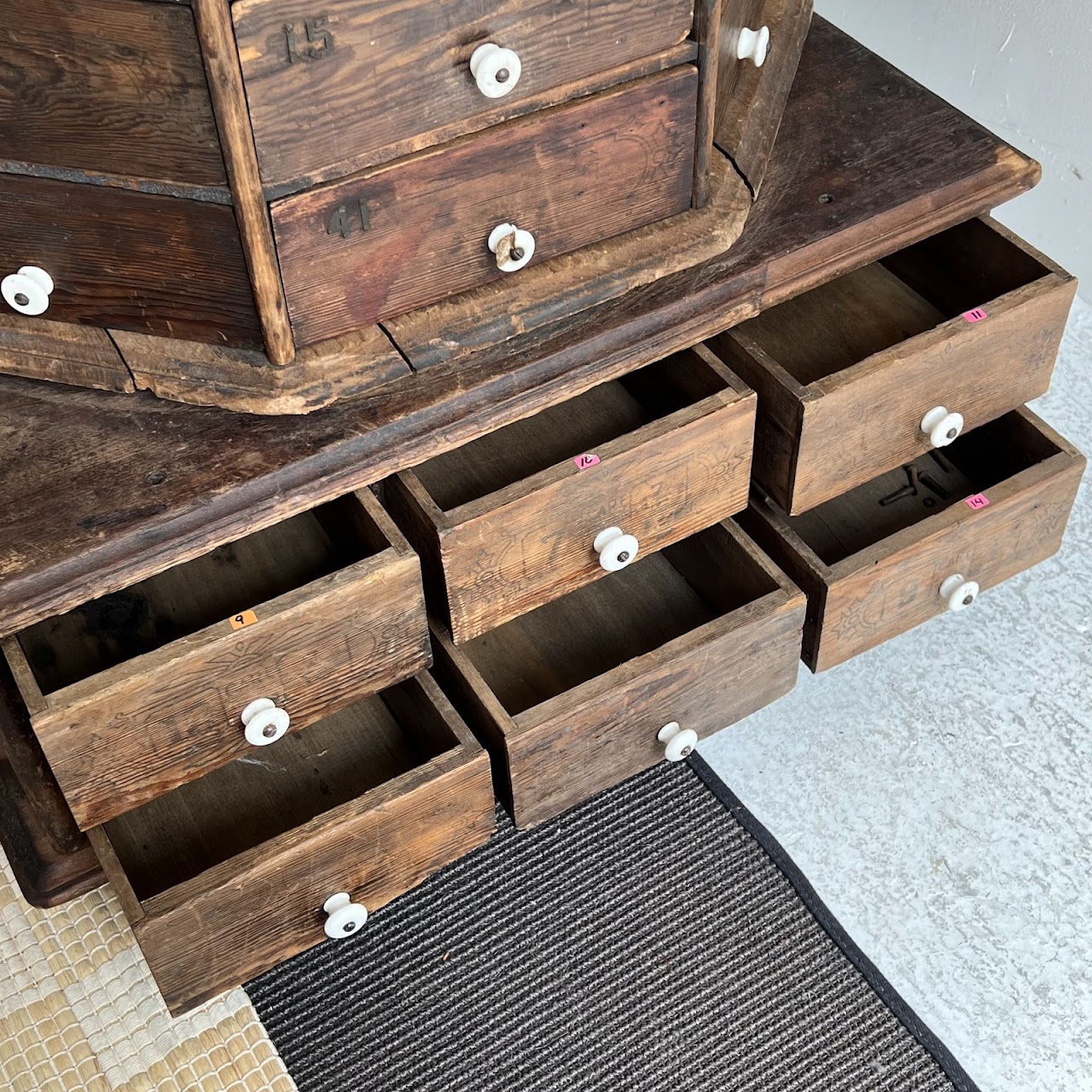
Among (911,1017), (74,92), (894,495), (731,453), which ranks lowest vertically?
(911,1017)

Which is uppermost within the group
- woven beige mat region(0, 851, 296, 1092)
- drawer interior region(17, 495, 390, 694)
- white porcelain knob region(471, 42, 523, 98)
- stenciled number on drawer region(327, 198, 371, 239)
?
white porcelain knob region(471, 42, 523, 98)

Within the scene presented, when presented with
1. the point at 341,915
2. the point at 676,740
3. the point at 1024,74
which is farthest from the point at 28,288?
the point at 1024,74

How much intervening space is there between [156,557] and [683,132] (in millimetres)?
526

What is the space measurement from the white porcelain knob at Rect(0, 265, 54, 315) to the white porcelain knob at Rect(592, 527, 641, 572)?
18.8 inches

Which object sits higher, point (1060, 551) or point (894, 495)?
point (894, 495)

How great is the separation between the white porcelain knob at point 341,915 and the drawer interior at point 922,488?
56 cm

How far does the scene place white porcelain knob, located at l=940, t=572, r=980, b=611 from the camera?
1413mm

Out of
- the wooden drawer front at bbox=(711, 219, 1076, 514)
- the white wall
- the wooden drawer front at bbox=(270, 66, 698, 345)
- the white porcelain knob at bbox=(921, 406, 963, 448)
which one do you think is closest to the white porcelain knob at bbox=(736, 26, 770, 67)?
the wooden drawer front at bbox=(270, 66, 698, 345)

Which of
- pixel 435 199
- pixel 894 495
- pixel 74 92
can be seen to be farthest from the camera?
pixel 894 495

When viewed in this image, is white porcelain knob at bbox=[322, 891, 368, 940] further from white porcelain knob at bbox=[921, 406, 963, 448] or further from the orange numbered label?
white porcelain knob at bbox=[921, 406, 963, 448]

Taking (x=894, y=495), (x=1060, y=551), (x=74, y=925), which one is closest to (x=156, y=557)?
(x=74, y=925)

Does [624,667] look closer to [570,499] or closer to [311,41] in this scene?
[570,499]

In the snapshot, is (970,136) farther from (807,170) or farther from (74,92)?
(74,92)

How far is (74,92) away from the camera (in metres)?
0.95
